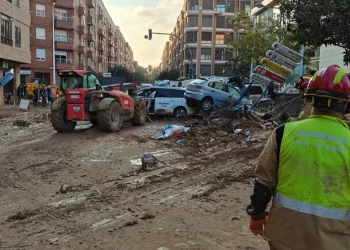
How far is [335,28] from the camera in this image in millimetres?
6828

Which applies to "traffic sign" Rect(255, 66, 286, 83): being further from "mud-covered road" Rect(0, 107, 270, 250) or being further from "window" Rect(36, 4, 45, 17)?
"window" Rect(36, 4, 45, 17)

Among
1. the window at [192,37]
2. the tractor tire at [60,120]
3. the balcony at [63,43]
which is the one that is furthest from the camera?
the window at [192,37]

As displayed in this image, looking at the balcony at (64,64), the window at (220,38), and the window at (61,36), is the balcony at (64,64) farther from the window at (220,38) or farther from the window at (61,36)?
the window at (220,38)

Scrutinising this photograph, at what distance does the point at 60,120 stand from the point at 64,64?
43.5 meters

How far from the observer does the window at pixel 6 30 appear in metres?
28.3

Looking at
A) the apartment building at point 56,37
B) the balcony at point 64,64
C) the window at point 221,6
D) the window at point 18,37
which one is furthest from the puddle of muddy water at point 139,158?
the window at point 221,6

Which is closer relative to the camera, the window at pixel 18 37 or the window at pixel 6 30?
the window at pixel 6 30

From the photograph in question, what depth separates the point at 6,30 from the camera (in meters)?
29.0

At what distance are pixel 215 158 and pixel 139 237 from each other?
5054 mm

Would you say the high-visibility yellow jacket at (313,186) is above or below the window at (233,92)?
below

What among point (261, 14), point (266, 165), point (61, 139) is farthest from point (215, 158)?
point (261, 14)

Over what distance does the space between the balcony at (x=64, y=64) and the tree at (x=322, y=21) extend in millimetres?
50019

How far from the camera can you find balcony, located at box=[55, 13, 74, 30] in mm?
54062

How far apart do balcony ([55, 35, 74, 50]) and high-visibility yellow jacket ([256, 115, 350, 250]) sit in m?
55.1
